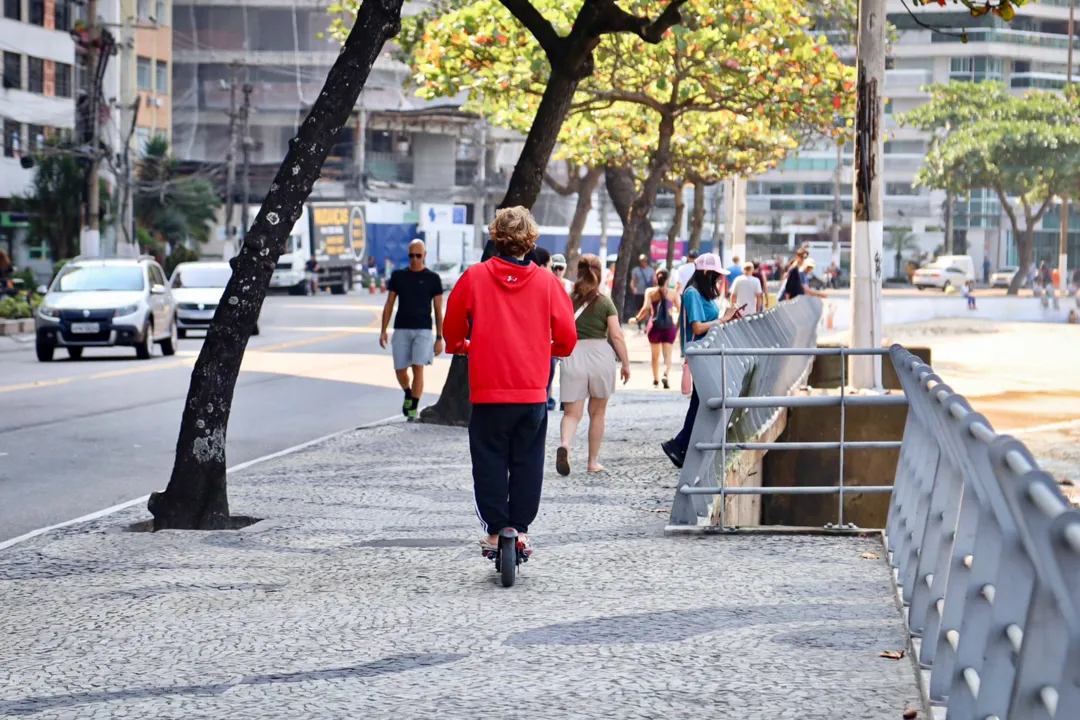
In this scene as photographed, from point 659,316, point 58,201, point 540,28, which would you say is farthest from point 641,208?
point 58,201

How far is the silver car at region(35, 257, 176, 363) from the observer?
2873 cm

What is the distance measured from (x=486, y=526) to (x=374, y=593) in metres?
0.72

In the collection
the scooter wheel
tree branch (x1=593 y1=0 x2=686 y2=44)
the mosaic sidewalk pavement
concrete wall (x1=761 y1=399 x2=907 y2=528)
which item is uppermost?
tree branch (x1=593 y1=0 x2=686 y2=44)

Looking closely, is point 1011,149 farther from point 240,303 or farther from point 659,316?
point 240,303

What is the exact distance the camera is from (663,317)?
2366cm

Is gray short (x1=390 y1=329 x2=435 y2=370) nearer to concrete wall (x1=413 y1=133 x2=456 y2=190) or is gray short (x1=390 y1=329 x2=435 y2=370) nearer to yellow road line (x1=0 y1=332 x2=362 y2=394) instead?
yellow road line (x1=0 y1=332 x2=362 y2=394)

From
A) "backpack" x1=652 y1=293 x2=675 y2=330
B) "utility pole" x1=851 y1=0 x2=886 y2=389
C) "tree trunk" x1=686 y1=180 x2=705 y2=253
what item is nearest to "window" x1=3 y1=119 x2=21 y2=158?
"tree trunk" x1=686 y1=180 x2=705 y2=253

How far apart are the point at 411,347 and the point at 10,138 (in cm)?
4627

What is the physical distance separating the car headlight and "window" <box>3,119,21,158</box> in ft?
110

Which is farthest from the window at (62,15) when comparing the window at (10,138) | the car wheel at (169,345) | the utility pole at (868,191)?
the utility pole at (868,191)

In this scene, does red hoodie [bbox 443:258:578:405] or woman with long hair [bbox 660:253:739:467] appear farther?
woman with long hair [bbox 660:253:739:467]

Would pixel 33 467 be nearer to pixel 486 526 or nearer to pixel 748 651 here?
pixel 486 526

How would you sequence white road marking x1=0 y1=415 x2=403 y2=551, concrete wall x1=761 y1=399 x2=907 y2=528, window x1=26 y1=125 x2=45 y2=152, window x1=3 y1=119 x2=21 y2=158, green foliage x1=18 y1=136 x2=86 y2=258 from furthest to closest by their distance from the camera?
window x1=26 y1=125 x2=45 y2=152
window x1=3 y1=119 x2=21 y2=158
green foliage x1=18 y1=136 x2=86 y2=258
concrete wall x1=761 y1=399 x2=907 y2=528
white road marking x1=0 y1=415 x2=403 y2=551

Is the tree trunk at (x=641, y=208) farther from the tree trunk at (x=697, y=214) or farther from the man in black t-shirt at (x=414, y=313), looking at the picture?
the tree trunk at (x=697, y=214)
